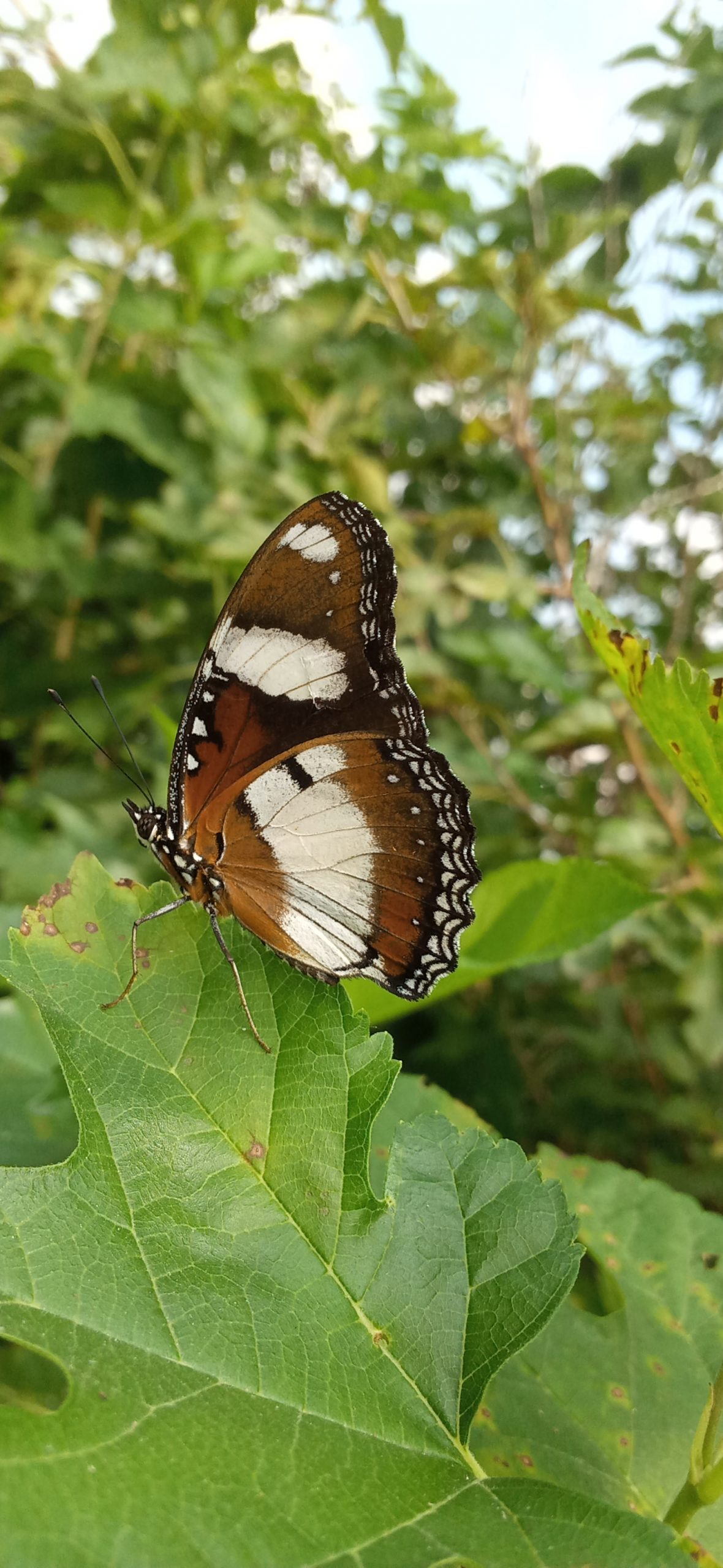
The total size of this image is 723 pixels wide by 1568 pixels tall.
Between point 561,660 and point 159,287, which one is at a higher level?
point 159,287

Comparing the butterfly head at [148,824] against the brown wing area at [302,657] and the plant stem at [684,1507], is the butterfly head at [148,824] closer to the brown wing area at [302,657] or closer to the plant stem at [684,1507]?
the brown wing area at [302,657]

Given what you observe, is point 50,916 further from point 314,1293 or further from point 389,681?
point 389,681

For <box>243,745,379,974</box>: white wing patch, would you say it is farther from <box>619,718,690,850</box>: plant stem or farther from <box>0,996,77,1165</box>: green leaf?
<box>619,718,690,850</box>: plant stem

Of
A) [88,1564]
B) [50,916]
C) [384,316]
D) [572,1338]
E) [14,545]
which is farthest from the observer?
[384,316]

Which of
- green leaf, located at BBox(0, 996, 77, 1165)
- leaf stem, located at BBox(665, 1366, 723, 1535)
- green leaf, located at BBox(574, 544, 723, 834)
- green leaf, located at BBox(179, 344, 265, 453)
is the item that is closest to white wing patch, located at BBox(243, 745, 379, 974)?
green leaf, located at BBox(0, 996, 77, 1165)

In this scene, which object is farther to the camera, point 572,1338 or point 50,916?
point 572,1338

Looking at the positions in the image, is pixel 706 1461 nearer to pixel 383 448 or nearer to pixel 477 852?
pixel 477 852

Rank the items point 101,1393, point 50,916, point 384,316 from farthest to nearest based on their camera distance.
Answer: point 384,316 < point 50,916 < point 101,1393

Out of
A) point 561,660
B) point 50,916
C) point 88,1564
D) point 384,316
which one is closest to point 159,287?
point 384,316
